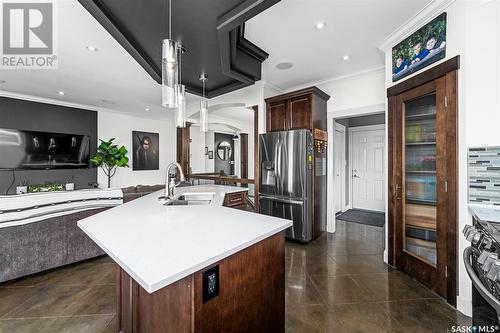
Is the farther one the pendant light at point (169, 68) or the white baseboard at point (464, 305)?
the white baseboard at point (464, 305)

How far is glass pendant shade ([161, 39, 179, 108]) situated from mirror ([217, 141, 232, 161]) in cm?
645

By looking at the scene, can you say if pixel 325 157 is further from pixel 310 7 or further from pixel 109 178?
pixel 109 178

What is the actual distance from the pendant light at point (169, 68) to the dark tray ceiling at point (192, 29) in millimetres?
155

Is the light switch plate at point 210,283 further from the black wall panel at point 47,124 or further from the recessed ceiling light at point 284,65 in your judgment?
the black wall panel at point 47,124

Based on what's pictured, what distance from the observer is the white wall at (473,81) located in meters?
1.68

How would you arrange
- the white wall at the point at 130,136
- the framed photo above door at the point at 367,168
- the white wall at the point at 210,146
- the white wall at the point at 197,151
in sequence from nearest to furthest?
the framed photo above door at the point at 367,168
the white wall at the point at 130,136
the white wall at the point at 197,151
the white wall at the point at 210,146

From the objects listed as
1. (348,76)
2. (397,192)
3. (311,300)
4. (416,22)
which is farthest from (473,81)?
(311,300)

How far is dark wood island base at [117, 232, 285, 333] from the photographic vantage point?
2.92 feet

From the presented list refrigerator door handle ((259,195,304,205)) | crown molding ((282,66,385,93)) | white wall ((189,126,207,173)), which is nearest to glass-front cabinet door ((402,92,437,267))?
crown molding ((282,66,385,93))

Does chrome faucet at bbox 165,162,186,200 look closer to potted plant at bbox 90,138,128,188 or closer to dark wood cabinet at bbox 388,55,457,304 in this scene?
dark wood cabinet at bbox 388,55,457,304

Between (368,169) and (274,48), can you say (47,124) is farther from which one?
(368,169)

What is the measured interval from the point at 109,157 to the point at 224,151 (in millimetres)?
3979

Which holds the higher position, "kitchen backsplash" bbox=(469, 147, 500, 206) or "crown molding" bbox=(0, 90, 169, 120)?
"crown molding" bbox=(0, 90, 169, 120)

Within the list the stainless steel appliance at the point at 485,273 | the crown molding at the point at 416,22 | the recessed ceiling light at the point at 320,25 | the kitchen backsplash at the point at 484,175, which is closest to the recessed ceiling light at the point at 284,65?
the recessed ceiling light at the point at 320,25
